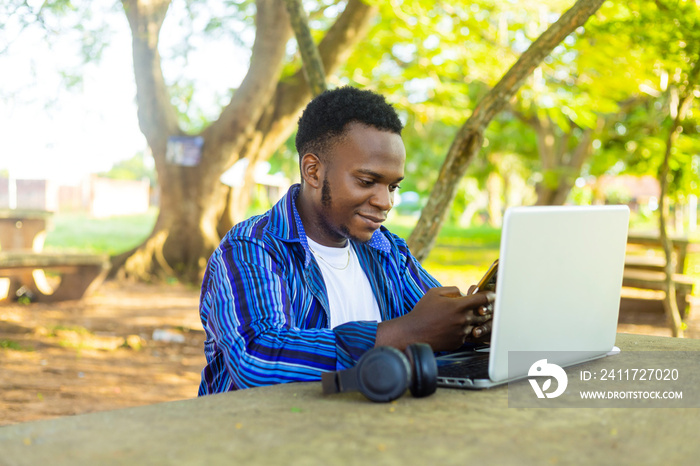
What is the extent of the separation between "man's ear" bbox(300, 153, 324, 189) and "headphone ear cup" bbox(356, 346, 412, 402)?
0.92m

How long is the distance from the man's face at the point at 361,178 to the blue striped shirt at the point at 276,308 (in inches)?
5.6

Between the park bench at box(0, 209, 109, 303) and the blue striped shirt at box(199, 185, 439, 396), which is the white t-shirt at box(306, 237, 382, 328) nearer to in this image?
the blue striped shirt at box(199, 185, 439, 396)

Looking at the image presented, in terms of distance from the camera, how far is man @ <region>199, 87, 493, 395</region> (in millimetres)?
1638

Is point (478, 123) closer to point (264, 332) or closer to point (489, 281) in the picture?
point (489, 281)

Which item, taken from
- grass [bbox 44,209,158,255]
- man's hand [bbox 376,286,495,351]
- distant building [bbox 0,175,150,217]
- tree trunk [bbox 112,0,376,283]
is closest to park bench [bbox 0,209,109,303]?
tree trunk [bbox 112,0,376,283]

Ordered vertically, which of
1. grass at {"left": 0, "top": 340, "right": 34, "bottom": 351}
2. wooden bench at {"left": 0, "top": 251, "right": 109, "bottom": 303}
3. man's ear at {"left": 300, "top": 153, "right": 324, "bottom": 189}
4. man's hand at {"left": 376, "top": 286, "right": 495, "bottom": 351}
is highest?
man's ear at {"left": 300, "top": 153, "right": 324, "bottom": 189}

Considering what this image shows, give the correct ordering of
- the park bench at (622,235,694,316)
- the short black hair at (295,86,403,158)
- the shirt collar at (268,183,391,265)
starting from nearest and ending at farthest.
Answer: the shirt collar at (268,183,391,265) → the short black hair at (295,86,403,158) → the park bench at (622,235,694,316)

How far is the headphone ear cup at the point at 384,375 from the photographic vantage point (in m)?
1.34

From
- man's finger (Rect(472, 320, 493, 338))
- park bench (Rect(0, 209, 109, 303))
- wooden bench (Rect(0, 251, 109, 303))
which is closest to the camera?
man's finger (Rect(472, 320, 493, 338))

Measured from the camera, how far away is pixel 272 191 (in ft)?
135

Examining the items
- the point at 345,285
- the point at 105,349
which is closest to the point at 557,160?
the point at 105,349

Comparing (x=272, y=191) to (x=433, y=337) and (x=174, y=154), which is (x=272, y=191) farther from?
(x=433, y=337)

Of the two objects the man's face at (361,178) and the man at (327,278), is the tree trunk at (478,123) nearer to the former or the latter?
the man at (327,278)

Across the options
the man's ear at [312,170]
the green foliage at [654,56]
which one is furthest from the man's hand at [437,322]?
the green foliage at [654,56]
